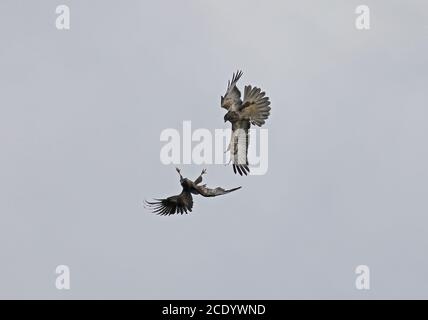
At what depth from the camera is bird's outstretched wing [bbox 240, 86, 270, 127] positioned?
74375mm

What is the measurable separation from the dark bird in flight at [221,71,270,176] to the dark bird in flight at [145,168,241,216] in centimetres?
152

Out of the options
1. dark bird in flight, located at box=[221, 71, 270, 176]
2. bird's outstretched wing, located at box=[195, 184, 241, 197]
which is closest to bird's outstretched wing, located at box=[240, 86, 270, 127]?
dark bird in flight, located at box=[221, 71, 270, 176]

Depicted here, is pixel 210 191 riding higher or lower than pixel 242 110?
lower

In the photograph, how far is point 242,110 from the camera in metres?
74.4

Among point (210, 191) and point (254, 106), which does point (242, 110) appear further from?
point (210, 191)

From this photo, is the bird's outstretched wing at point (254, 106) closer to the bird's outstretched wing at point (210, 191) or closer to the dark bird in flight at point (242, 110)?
the dark bird in flight at point (242, 110)

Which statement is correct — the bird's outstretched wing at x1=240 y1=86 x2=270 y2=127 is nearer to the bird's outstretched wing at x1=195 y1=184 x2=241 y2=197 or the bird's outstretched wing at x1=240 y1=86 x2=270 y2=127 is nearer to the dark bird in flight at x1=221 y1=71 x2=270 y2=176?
the dark bird in flight at x1=221 y1=71 x2=270 y2=176

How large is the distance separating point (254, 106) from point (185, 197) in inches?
180

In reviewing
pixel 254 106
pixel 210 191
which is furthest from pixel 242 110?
pixel 210 191
